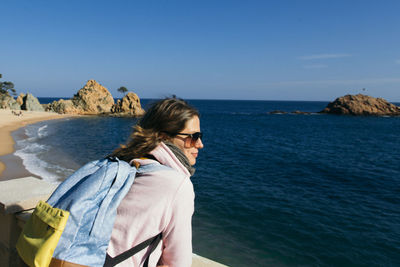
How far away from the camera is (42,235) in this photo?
48.9 inches

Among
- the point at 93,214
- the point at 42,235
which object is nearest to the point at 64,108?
the point at 42,235

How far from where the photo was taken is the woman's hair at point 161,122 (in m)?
1.74

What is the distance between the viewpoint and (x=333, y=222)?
9586 mm

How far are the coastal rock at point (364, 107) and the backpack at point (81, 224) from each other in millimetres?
92641

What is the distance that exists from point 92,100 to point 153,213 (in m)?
79.2

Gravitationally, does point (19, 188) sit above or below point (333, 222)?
above

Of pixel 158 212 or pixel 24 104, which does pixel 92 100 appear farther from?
pixel 158 212

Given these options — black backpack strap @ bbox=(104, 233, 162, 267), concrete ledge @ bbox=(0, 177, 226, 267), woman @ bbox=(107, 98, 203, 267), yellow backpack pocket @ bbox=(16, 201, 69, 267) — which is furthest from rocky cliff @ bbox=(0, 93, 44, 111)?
black backpack strap @ bbox=(104, 233, 162, 267)

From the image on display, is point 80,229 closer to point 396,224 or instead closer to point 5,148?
point 396,224

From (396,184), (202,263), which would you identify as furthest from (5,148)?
(396,184)

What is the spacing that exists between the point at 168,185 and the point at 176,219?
7.1 inches

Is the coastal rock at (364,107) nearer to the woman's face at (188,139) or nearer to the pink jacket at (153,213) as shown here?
the woman's face at (188,139)

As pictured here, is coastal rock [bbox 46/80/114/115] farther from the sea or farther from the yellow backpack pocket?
the yellow backpack pocket

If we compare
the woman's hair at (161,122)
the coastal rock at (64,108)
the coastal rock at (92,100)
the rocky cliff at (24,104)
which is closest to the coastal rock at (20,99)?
the rocky cliff at (24,104)
